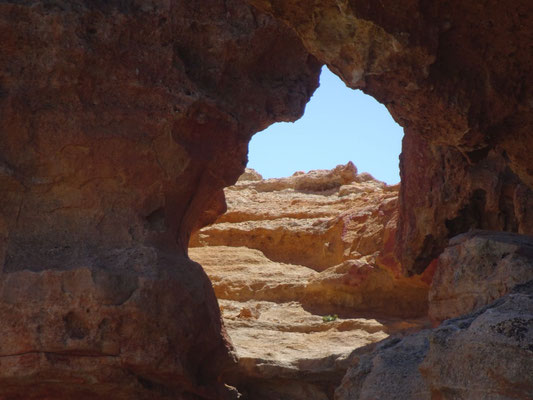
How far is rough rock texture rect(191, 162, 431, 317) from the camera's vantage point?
920 centimetres

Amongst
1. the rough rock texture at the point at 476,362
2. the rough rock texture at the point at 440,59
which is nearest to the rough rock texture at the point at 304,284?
the rough rock texture at the point at 440,59

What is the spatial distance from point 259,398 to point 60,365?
284 cm

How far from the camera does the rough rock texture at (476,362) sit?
2.72 m

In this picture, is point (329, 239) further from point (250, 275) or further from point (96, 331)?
point (96, 331)

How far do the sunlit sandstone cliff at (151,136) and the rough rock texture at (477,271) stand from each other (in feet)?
0.25

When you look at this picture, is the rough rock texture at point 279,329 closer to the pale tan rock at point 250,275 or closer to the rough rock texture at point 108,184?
the pale tan rock at point 250,275

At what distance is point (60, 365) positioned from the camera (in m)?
5.21

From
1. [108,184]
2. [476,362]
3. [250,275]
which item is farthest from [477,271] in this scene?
[250,275]

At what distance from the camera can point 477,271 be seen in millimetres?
5133

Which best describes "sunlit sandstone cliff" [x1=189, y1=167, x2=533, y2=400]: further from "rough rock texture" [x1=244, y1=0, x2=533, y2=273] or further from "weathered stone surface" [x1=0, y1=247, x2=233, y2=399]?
"weathered stone surface" [x1=0, y1=247, x2=233, y2=399]

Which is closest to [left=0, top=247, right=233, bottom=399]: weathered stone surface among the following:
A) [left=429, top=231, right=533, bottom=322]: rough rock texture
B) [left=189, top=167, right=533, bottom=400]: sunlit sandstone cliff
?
[left=189, top=167, right=533, bottom=400]: sunlit sandstone cliff

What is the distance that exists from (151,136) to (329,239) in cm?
535

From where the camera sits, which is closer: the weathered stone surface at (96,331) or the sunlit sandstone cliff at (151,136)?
the sunlit sandstone cliff at (151,136)

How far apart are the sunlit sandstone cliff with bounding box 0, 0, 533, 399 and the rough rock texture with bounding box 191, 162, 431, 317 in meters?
2.82
